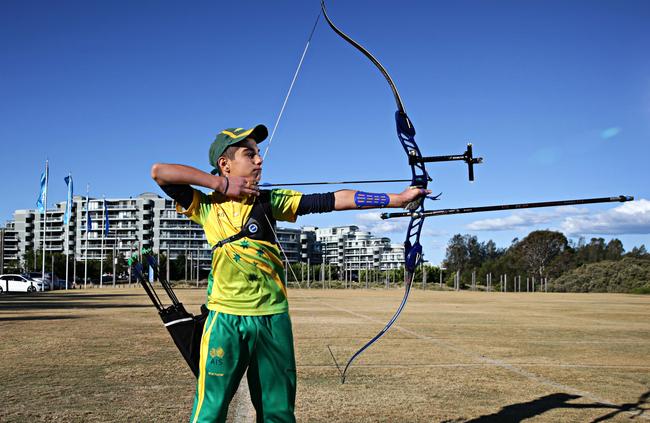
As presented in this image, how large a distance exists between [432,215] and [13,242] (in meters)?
203

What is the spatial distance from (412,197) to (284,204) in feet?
2.62

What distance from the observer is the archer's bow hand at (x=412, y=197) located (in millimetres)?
3936

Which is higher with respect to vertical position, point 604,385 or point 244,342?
point 244,342

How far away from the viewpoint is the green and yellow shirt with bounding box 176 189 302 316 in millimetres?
3648

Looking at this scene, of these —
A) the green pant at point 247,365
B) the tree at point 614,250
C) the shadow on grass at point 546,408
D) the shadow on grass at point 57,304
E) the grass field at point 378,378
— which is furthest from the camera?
the tree at point 614,250

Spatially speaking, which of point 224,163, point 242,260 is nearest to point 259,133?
point 224,163

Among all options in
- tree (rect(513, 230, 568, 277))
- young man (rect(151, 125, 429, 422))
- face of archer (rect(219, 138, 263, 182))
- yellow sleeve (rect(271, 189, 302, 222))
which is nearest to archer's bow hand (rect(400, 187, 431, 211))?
young man (rect(151, 125, 429, 422))

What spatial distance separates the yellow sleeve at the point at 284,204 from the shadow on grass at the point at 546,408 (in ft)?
10.7

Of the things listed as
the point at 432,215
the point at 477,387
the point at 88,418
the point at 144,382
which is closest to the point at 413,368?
the point at 477,387

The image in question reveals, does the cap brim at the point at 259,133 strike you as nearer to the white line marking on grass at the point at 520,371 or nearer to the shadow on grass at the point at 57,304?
the white line marking on grass at the point at 520,371

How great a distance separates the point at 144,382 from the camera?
7.99 m

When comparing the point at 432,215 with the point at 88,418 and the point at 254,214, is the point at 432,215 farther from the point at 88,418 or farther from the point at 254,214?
the point at 88,418

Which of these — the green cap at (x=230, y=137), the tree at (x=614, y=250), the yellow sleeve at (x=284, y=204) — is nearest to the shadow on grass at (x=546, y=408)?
the yellow sleeve at (x=284, y=204)

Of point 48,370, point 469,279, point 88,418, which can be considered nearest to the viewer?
point 88,418
